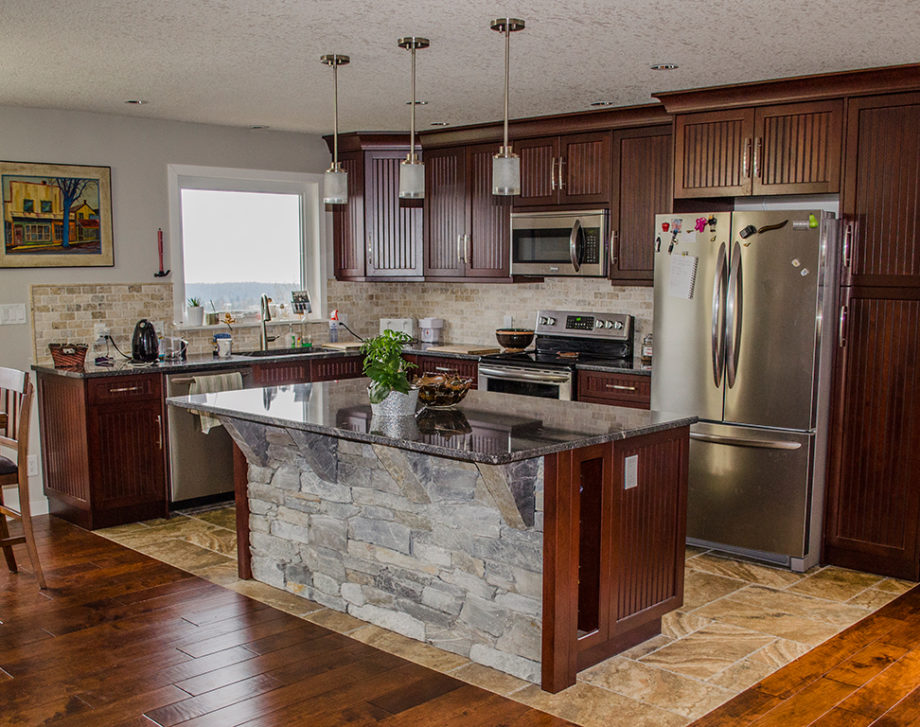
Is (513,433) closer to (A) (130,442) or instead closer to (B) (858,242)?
(B) (858,242)

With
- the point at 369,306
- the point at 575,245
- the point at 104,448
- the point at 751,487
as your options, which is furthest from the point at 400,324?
the point at 751,487

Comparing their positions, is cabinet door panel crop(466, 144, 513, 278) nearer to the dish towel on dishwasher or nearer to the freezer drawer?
the dish towel on dishwasher

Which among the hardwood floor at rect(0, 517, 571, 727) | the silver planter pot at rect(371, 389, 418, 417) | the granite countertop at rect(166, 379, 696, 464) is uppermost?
the silver planter pot at rect(371, 389, 418, 417)

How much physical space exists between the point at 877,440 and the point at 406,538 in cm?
238

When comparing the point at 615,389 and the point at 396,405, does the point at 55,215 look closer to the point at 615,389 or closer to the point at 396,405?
the point at 396,405

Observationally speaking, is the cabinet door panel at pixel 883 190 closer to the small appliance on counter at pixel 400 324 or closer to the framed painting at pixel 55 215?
the small appliance on counter at pixel 400 324

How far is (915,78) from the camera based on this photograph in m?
4.15

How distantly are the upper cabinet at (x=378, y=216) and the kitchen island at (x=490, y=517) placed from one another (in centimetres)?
264

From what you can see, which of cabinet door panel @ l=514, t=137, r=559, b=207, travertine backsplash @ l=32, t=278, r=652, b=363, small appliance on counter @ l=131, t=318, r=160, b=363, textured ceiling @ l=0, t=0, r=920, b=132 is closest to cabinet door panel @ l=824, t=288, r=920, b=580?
textured ceiling @ l=0, t=0, r=920, b=132

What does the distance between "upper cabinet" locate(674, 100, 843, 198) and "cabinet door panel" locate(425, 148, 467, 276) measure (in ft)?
5.82

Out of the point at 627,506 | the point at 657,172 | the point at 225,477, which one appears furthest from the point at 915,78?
the point at 225,477

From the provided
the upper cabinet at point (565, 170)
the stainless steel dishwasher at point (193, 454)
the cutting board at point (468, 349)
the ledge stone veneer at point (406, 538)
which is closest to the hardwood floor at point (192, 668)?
the ledge stone veneer at point (406, 538)

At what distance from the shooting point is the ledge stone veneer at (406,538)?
10.5 ft

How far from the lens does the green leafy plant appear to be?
136 inches
